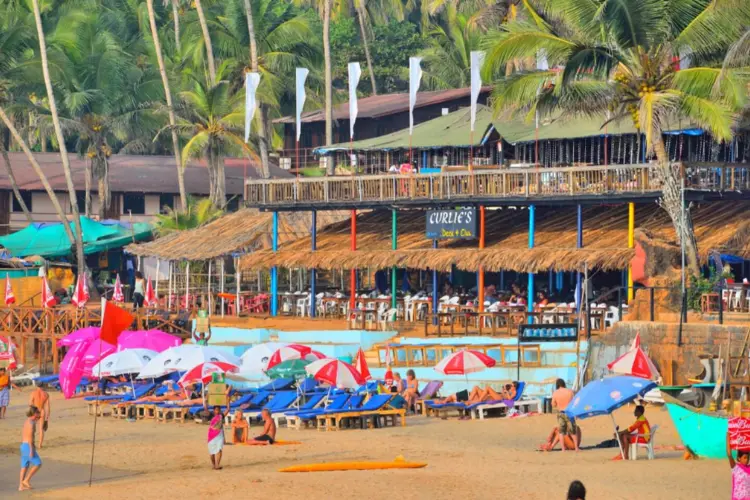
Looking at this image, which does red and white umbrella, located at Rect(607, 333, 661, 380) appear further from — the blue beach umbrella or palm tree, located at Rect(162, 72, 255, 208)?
palm tree, located at Rect(162, 72, 255, 208)

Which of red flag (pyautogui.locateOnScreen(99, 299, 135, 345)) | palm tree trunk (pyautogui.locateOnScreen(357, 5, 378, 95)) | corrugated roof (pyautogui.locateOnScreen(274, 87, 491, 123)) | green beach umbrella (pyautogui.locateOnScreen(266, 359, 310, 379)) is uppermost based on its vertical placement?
palm tree trunk (pyautogui.locateOnScreen(357, 5, 378, 95))

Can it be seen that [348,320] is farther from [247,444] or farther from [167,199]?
[167,199]

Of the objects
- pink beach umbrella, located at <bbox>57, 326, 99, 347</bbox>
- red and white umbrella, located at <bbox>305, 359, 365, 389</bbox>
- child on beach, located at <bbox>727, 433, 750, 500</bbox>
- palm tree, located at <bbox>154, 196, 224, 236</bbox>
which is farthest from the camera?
palm tree, located at <bbox>154, 196, 224, 236</bbox>

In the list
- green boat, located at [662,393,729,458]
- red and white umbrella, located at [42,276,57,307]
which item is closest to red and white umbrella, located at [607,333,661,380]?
green boat, located at [662,393,729,458]

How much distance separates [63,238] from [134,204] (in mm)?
6724

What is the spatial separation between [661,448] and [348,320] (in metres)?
14.1

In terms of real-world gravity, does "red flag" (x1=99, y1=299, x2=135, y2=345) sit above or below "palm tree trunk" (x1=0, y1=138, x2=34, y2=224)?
below

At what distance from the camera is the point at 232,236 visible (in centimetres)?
4191

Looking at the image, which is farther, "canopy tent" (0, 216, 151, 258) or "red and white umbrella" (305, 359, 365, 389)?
"canopy tent" (0, 216, 151, 258)

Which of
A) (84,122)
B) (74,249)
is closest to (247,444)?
(74,249)

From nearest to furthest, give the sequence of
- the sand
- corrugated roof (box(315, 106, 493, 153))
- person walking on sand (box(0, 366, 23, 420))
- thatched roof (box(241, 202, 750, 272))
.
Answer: the sand < person walking on sand (box(0, 366, 23, 420)) < thatched roof (box(241, 202, 750, 272)) < corrugated roof (box(315, 106, 493, 153))

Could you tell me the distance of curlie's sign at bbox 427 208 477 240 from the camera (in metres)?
A: 35.6

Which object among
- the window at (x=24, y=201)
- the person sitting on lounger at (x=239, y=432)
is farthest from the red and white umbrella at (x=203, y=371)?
the window at (x=24, y=201)

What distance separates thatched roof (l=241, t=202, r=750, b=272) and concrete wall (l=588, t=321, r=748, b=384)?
4048 mm
